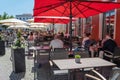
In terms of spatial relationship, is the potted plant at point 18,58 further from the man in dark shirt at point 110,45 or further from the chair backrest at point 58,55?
the man in dark shirt at point 110,45

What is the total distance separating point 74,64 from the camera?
18.8ft

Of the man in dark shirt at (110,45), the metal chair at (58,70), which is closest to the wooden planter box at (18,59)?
the metal chair at (58,70)

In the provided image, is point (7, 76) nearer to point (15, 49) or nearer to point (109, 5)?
point (15, 49)

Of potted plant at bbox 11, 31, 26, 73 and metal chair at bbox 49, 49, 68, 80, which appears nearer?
metal chair at bbox 49, 49, 68, 80

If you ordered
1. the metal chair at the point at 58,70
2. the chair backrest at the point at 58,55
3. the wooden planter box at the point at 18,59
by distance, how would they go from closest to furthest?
the metal chair at the point at 58,70
the chair backrest at the point at 58,55
the wooden planter box at the point at 18,59

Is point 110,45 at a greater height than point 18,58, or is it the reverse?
point 110,45

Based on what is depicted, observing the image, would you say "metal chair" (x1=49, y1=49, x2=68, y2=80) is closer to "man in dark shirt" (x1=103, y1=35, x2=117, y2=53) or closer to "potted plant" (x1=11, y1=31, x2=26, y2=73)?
"potted plant" (x1=11, y1=31, x2=26, y2=73)

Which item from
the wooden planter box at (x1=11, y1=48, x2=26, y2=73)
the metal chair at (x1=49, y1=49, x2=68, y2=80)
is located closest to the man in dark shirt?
the metal chair at (x1=49, y1=49, x2=68, y2=80)

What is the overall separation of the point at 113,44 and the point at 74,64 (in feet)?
11.6

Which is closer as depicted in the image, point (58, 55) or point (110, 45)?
point (58, 55)

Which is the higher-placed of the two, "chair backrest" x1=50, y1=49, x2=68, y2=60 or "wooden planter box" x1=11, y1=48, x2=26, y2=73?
"chair backrest" x1=50, y1=49, x2=68, y2=60

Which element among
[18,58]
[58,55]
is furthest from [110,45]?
[18,58]

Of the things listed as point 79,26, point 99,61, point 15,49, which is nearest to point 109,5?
point 99,61

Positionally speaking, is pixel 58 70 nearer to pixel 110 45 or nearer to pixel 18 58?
pixel 18 58
